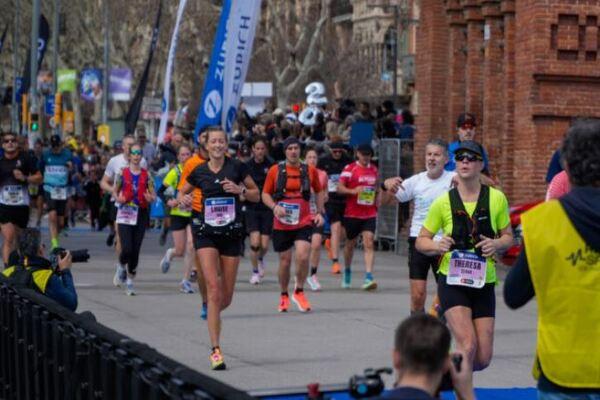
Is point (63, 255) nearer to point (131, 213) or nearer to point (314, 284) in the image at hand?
point (131, 213)

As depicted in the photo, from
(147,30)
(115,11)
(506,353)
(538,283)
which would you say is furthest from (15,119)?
(538,283)

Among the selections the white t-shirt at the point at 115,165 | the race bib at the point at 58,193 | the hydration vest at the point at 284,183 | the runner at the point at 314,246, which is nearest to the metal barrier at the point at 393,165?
the race bib at the point at 58,193

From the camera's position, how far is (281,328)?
1590 cm

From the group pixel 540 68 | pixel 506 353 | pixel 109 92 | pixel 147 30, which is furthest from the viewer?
pixel 147 30

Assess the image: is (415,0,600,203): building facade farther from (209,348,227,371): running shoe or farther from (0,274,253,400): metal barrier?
(0,274,253,400): metal barrier

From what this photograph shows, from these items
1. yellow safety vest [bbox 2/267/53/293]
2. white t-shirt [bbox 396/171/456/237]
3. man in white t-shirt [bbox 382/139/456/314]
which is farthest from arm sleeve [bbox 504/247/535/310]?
white t-shirt [bbox 396/171/456/237]

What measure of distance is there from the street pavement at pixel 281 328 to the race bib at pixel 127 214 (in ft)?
2.72

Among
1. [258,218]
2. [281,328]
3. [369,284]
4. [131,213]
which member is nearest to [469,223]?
[281,328]

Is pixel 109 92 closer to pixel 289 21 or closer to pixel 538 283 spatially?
pixel 289 21

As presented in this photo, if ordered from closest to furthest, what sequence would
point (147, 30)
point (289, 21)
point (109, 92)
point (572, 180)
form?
point (572, 180) → point (109, 92) → point (289, 21) → point (147, 30)

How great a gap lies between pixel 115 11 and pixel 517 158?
159ft

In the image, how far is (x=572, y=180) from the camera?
20.2ft

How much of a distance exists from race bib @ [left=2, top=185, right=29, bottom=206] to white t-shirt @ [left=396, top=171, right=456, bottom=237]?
873 cm

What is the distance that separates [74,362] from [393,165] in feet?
66.4
